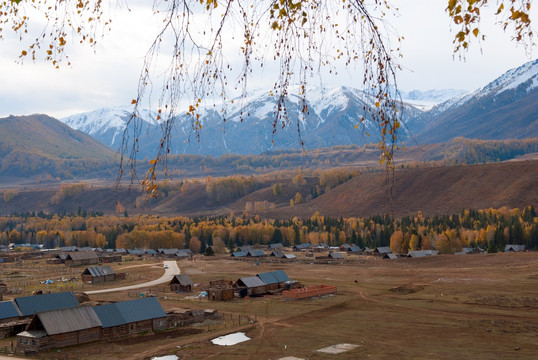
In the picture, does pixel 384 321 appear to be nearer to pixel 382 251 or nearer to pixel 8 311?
pixel 8 311

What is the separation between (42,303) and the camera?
54500mm

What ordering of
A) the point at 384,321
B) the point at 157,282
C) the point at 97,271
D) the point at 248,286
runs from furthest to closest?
the point at 97,271 < the point at 157,282 < the point at 248,286 < the point at 384,321

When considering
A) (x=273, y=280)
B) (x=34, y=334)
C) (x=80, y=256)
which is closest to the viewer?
(x=34, y=334)

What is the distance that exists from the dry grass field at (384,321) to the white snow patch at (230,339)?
2.54 ft

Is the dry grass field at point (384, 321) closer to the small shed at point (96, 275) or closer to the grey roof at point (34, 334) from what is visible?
the grey roof at point (34, 334)

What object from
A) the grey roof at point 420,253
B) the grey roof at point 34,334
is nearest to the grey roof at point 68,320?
the grey roof at point 34,334

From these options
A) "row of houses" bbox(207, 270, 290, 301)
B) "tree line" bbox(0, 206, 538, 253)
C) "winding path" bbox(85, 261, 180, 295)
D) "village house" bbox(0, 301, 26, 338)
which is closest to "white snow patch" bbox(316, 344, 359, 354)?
"village house" bbox(0, 301, 26, 338)

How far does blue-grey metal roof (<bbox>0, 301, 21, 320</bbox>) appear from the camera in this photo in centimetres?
5119

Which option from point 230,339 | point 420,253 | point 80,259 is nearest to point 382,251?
point 420,253

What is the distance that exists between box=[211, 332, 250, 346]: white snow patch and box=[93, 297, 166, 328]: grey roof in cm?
873

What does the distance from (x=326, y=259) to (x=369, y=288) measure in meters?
46.1

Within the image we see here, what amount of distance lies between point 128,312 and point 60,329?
723 cm

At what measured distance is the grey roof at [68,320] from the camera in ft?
146

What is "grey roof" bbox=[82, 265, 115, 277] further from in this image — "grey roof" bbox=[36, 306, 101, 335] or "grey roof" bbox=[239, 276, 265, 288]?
"grey roof" bbox=[36, 306, 101, 335]
